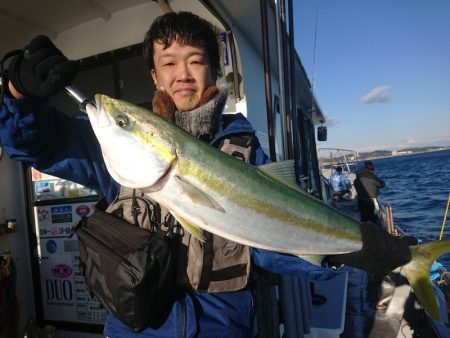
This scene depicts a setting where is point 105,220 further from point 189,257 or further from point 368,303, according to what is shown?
point 368,303

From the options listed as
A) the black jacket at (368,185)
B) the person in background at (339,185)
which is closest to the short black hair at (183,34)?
the black jacket at (368,185)

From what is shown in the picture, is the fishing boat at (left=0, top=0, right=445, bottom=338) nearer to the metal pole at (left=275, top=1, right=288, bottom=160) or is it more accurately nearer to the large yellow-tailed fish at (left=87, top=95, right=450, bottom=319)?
the metal pole at (left=275, top=1, right=288, bottom=160)

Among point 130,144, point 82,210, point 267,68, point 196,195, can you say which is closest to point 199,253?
point 196,195

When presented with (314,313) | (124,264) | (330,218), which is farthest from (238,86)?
(314,313)

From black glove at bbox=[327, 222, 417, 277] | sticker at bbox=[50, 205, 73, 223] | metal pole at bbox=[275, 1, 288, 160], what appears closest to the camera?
black glove at bbox=[327, 222, 417, 277]

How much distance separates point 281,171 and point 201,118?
2.30 feet

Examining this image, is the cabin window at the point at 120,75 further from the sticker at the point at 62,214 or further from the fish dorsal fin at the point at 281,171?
the fish dorsal fin at the point at 281,171

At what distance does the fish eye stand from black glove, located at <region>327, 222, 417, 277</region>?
1512 mm

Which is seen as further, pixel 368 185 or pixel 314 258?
pixel 368 185

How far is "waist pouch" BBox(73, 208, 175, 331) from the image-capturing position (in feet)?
5.69

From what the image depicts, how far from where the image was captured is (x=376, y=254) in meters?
2.07

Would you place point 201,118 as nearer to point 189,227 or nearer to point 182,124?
point 182,124

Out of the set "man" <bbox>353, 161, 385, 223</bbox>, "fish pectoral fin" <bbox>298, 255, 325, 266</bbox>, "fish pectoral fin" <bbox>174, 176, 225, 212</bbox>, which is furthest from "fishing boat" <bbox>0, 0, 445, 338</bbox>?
"man" <bbox>353, 161, 385, 223</bbox>

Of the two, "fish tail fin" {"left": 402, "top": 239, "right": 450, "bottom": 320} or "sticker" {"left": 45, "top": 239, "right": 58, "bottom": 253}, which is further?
"sticker" {"left": 45, "top": 239, "right": 58, "bottom": 253}
